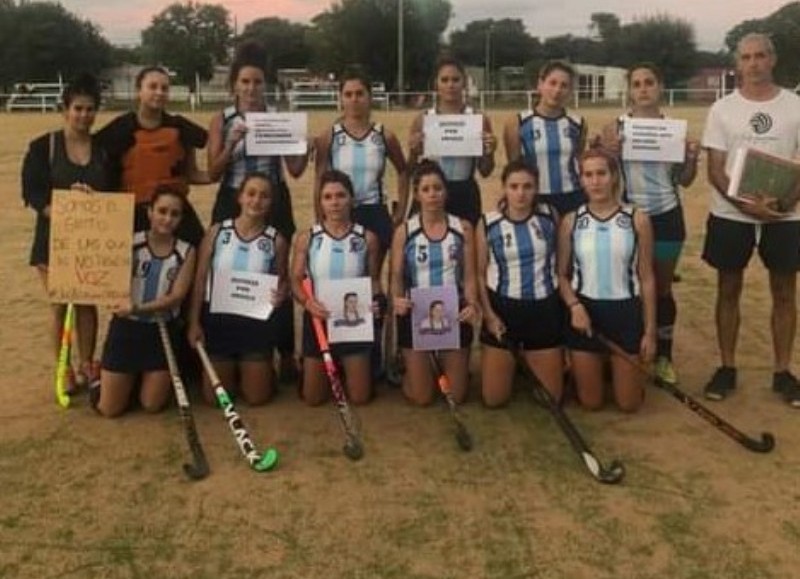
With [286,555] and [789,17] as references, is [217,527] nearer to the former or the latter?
[286,555]

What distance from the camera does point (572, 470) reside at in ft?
16.6

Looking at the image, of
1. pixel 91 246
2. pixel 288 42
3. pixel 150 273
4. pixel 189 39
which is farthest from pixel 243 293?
pixel 288 42

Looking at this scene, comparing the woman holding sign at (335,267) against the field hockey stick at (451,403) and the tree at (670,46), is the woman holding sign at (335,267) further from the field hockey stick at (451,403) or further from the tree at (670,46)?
the tree at (670,46)

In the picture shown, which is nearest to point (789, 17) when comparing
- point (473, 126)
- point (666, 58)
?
point (666, 58)

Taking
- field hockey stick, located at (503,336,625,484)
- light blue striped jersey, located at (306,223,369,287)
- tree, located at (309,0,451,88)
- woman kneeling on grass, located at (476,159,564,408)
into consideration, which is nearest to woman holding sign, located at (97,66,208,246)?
light blue striped jersey, located at (306,223,369,287)

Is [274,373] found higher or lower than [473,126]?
lower

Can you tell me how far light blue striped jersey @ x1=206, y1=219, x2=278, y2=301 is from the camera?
593 centimetres

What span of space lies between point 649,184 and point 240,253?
2.47 m

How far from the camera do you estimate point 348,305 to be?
592 cm

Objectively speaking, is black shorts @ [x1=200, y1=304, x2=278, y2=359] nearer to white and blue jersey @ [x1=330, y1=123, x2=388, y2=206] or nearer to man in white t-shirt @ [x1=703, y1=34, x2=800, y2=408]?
white and blue jersey @ [x1=330, y1=123, x2=388, y2=206]

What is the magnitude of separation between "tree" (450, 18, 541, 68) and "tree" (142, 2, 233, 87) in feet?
67.3

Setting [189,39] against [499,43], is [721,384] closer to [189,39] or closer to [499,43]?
[189,39]

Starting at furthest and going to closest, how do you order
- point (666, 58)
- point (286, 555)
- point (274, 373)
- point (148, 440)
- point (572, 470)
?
point (666, 58), point (274, 373), point (148, 440), point (572, 470), point (286, 555)

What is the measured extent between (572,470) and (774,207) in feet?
6.53
